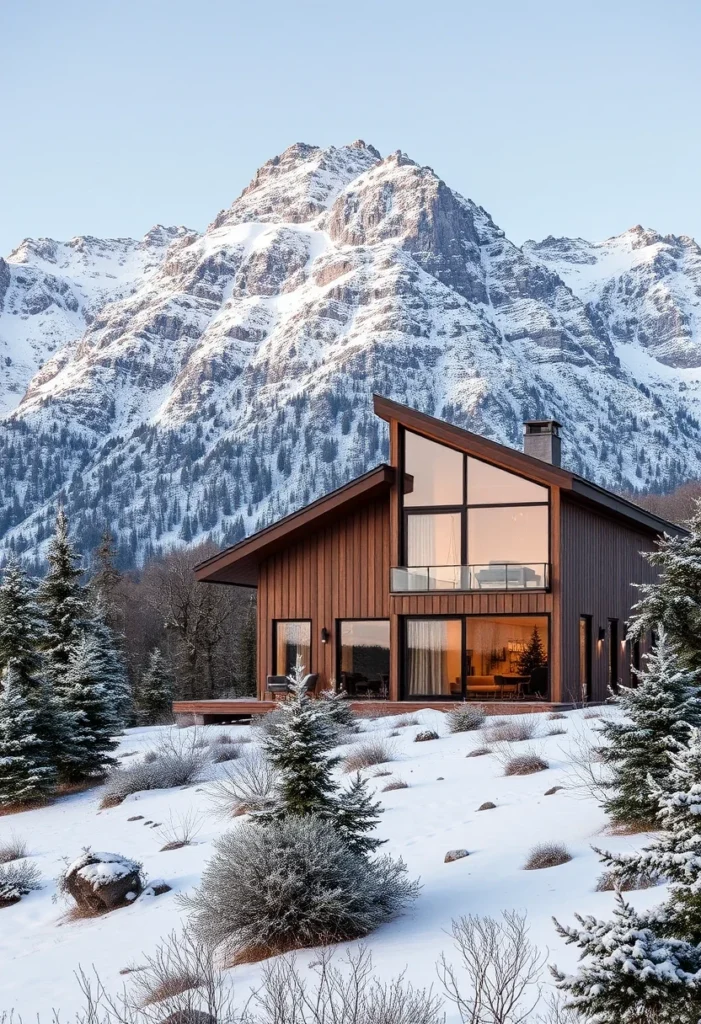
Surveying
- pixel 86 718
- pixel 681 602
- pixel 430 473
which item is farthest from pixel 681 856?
pixel 430 473

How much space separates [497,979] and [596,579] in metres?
19.7

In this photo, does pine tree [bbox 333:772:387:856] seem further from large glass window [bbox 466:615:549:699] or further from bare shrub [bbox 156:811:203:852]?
large glass window [bbox 466:615:549:699]

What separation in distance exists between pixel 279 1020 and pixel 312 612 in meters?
19.0

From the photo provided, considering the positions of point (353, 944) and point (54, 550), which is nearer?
point (353, 944)

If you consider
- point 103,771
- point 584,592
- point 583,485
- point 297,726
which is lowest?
point 103,771

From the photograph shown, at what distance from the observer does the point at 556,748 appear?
48.6 feet

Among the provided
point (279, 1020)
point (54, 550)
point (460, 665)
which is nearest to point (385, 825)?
point (279, 1020)

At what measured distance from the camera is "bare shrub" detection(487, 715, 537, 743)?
52.3ft

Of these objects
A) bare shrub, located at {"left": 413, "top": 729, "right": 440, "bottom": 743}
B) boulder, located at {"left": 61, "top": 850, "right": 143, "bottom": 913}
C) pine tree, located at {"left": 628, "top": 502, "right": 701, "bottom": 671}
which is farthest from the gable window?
boulder, located at {"left": 61, "top": 850, "right": 143, "bottom": 913}

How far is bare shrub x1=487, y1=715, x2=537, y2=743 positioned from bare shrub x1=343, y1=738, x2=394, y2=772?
1375 millimetres

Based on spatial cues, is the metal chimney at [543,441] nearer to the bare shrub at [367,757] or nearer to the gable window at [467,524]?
the gable window at [467,524]

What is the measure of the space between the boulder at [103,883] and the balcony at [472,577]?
515 inches

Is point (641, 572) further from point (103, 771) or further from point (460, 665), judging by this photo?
point (103, 771)

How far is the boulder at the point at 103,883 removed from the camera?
10859 mm
